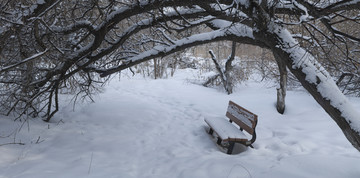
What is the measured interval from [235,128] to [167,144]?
1352 millimetres

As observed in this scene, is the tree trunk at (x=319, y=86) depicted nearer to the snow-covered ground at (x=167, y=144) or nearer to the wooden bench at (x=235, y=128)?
the snow-covered ground at (x=167, y=144)

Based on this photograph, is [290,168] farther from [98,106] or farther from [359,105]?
[98,106]

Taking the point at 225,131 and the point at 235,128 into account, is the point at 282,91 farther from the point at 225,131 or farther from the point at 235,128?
the point at 225,131

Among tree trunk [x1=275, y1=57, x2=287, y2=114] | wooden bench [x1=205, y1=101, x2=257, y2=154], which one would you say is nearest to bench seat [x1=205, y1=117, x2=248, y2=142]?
wooden bench [x1=205, y1=101, x2=257, y2=154]

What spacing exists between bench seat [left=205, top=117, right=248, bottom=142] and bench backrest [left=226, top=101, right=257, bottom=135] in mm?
155

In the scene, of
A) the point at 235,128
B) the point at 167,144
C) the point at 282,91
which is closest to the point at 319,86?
the point at 235,128

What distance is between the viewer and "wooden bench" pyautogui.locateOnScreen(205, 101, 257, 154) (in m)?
3.64

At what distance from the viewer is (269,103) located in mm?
6164

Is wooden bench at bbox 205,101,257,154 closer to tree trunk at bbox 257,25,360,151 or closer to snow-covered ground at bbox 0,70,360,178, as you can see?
snow-covered ground at bbox 0,70,360,178

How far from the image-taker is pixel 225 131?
385cm

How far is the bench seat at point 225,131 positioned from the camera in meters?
3.61

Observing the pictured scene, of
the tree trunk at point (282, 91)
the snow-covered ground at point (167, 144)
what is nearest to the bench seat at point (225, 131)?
the snow-covered ground at point (167, 144)

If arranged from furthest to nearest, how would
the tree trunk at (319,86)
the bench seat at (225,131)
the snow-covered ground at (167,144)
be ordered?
the bench seat at (225,131), the snow-covered ground at (167,144), the tree trunk at (319,86)

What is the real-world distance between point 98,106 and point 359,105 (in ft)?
21.9
